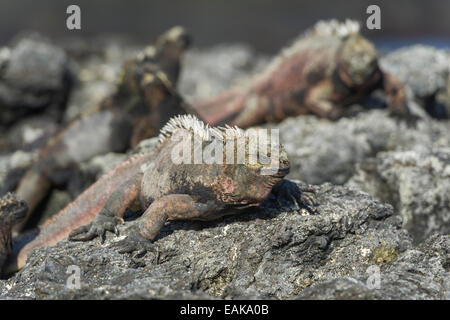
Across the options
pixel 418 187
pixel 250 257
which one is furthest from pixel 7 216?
pixel 418 187

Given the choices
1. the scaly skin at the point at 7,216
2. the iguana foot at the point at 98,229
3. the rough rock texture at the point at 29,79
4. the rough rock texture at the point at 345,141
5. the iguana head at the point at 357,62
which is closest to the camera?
the iguana foot at the point at 98,229

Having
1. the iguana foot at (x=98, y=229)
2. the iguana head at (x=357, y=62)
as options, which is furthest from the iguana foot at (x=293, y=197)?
the iguana head at (x=357, y=62)

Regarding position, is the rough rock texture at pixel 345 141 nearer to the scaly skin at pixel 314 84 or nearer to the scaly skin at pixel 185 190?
the scaly skin at pixel 314 84

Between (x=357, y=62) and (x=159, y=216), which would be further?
(x=357, y=62)

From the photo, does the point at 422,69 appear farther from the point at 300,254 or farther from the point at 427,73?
the point at 300,254

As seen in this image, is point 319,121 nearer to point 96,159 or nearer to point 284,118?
point 284,118

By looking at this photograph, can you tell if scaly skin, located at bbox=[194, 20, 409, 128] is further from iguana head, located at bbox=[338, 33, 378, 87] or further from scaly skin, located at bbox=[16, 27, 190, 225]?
→ scaly skin, located at bbox=[16, 27, 190, 225]
